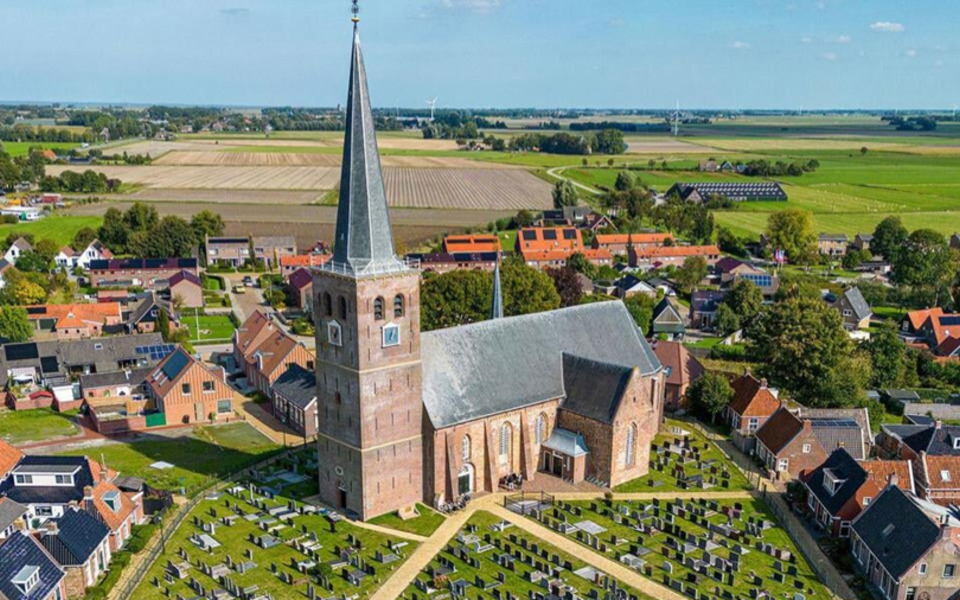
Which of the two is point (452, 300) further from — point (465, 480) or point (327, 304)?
point (327, 304)

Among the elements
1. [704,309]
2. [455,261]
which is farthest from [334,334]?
[455,261]

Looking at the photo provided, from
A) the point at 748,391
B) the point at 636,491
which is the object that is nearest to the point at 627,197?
the point at 748,391

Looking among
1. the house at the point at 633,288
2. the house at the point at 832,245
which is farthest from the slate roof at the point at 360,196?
the house at the point at 832,245

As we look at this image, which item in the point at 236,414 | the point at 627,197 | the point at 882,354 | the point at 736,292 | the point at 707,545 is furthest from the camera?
the point at 627,197

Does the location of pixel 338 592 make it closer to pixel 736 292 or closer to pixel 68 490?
pixel 68 490

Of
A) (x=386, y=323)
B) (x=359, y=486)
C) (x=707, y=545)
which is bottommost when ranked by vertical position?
(x=707, y=545)

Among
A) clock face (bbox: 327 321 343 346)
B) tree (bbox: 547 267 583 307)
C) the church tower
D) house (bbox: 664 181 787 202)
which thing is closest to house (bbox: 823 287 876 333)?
tree (bbox: 547 267 583 307)

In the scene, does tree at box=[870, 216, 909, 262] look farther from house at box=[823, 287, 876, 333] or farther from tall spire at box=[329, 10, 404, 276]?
tall spire at box=[329, 10, 404, 276]
